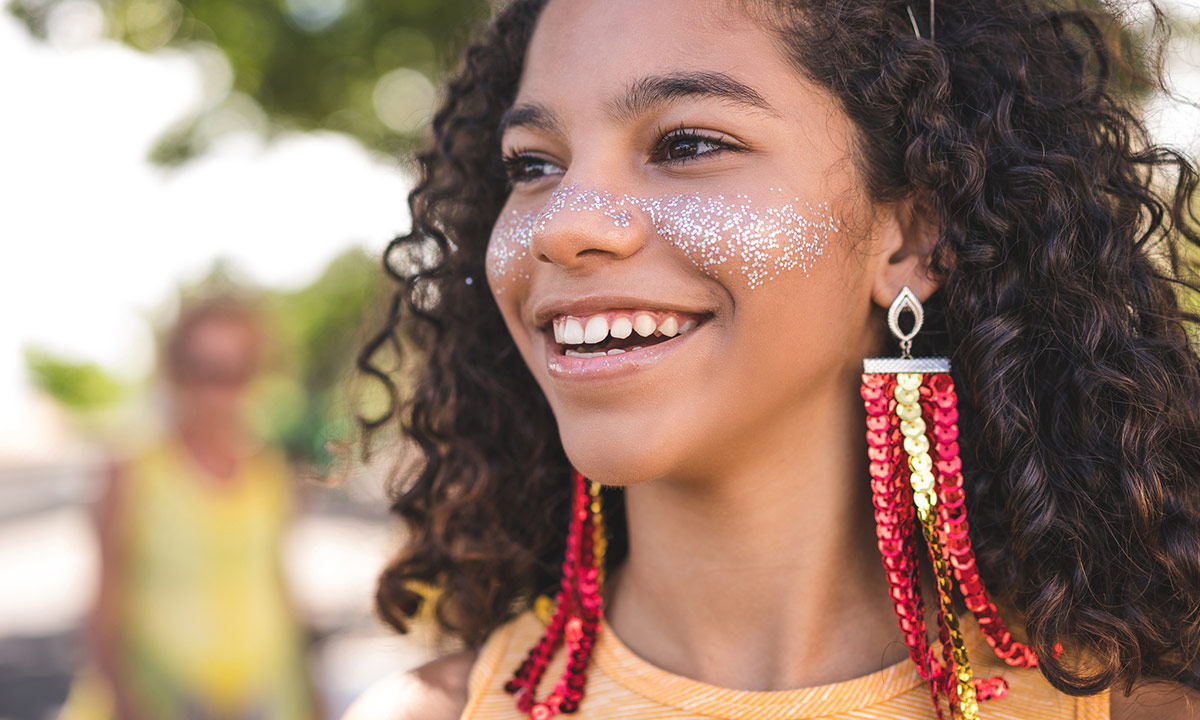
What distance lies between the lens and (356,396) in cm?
255

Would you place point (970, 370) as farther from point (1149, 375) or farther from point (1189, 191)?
point (1189, 191)

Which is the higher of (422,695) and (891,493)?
(891,493)

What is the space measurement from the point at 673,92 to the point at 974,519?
93 centimetres

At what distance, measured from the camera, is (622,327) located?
1.69 meters

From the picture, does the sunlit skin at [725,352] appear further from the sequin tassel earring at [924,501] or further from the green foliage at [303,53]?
the green foliage at [303,53]

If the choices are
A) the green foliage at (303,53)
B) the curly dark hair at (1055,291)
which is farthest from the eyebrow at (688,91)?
the green foliage at (303,53)

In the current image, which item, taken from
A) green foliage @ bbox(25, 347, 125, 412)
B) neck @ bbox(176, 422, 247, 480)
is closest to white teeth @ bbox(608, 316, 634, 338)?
neck @ bbox(176, 422, 247, 480)

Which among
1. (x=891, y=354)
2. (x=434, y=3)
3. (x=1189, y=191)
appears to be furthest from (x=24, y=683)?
(x=1189, y=191)

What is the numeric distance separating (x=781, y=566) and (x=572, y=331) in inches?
22.8

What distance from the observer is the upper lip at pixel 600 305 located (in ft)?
5.48

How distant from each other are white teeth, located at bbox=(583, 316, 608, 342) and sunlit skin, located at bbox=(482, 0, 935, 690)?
0.21 feet

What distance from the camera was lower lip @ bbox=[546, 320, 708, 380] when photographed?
5.47ft

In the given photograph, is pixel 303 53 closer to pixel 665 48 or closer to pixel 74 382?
pixel 665 48

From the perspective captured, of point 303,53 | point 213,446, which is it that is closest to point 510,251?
point 213,446
